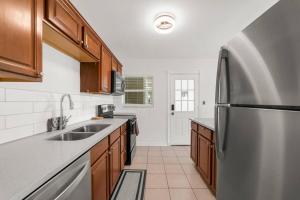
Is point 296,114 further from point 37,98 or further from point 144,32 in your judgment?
point 144,32

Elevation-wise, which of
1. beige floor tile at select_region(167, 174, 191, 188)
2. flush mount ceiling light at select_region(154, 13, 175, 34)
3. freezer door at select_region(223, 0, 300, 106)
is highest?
flush mount ceiling light at select_region(154, 13, 175, 34)

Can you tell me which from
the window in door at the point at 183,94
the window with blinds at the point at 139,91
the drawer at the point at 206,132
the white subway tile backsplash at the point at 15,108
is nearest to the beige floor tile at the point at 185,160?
the drawer at the point at 206,132

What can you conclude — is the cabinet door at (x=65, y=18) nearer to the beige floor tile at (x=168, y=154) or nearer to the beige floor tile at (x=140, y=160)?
the beige floor tile at (x=140, y=160)

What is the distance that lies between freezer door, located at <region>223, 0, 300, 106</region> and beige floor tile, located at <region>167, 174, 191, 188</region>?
1.98 meters

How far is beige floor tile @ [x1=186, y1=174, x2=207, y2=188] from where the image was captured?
8.86 feet

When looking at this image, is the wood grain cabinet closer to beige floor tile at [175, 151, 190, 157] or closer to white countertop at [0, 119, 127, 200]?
beige floor tile at [175, 151, 190, 157]

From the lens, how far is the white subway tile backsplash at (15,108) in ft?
4.57

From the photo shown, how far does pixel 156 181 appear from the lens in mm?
2828

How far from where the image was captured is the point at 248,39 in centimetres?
103

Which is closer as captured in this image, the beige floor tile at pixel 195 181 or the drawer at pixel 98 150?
the drawer at pixel 98 150

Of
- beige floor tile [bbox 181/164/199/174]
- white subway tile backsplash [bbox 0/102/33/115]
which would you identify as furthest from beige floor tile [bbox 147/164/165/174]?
white subway tile backsplash [bbox 0/102/33/115]

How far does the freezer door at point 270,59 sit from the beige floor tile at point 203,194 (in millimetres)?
1747

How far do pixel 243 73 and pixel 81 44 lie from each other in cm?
170

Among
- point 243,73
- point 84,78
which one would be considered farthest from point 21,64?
point 84,78
